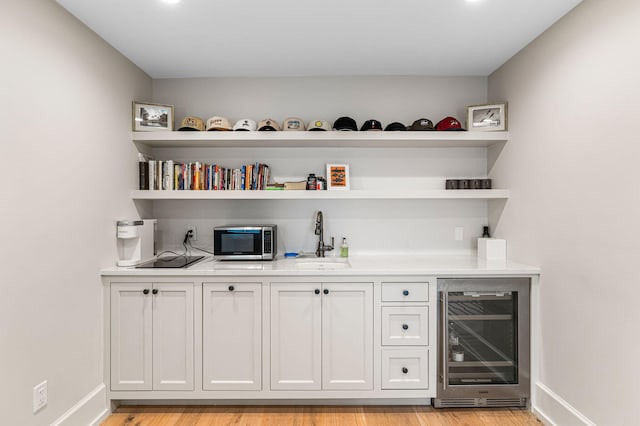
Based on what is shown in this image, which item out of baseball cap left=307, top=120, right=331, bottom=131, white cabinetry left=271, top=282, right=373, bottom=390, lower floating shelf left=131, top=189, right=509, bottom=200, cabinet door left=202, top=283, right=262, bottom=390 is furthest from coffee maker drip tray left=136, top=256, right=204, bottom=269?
baseball cap left=307, top=120, right=331, bottom=131

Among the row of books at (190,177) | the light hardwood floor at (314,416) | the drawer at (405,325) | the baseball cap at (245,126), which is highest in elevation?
→ the baseball cap at (245,126)

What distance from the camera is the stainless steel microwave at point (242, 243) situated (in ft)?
8.87

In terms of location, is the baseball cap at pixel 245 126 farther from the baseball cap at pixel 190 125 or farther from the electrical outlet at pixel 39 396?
the electrical outlet at pixel 39 396

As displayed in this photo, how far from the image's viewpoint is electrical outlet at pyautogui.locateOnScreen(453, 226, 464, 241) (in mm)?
3035

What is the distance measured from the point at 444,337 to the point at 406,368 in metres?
0.34

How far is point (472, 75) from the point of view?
9.80 feet

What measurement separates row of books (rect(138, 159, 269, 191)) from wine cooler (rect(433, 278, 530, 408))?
5.65ft

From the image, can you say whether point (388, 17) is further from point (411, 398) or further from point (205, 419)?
point (205, 419)

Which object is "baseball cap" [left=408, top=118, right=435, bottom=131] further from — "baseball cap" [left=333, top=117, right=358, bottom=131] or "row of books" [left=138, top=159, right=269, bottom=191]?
"row of books" [left=138, top=159, right=269, bottom=191]

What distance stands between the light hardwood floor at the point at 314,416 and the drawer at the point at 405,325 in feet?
1.55

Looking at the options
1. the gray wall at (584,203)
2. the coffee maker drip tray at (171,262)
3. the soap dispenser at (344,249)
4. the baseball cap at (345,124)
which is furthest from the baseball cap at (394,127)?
the coffee maker drip tray at (171,262)

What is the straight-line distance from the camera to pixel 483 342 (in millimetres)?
2408

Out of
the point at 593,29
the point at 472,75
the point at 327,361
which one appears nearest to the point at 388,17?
the point at 593,29

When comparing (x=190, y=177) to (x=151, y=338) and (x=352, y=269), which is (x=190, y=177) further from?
(x=352, y=269)
